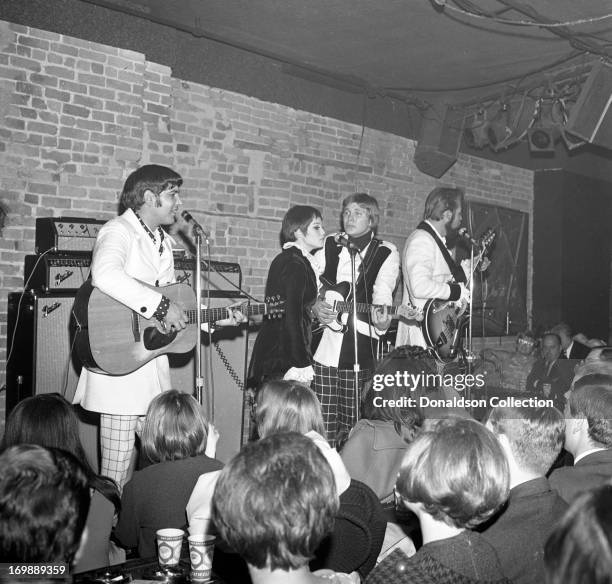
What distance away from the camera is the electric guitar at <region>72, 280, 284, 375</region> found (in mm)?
3639

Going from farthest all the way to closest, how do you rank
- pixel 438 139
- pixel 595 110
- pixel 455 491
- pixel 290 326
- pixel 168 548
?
pixel 438 139 → pixel 595 110 → pixel 290 326 → pixel 168 548 → pixel 455 491

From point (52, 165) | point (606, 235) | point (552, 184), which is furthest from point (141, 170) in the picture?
point (606, 235)

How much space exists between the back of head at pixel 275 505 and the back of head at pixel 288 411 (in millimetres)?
1076

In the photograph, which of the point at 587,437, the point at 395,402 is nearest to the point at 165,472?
the point at 395,402

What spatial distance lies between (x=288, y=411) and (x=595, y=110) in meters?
4.65

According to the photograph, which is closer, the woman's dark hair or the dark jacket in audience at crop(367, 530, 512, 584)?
the dark jacket in audience at crop(367, 530, 512, 584)

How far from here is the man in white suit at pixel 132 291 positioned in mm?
3570

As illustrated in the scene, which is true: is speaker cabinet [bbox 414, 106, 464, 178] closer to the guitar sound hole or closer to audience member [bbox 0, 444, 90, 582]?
the guitar sound hole

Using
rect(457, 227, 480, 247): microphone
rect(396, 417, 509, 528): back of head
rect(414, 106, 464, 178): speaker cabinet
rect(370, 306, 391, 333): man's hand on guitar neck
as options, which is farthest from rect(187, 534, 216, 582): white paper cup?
rect(414, 106, 464, 178): speaker cabinet

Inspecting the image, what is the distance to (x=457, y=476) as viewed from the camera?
1.83 metres

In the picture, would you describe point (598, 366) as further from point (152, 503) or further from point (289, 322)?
point (152, 503)

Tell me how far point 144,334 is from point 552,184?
281 inches

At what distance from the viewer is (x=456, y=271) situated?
5176 millimetres

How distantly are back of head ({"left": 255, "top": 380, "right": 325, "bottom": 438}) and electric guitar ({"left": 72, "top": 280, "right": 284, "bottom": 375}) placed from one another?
3.73 feet
